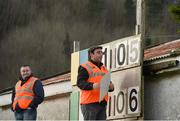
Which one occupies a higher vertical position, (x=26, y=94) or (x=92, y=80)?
(x=92, y=80)

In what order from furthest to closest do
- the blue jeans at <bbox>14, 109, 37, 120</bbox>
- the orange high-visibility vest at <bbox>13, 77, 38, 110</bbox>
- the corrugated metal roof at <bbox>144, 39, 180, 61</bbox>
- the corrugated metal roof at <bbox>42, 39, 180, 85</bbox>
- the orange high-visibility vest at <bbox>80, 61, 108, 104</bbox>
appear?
the corrugated metal roof at <bbox>42, 39, 180, 85</bbox>, the corrugated metal roof at <bbox>144, 39, 180, 61</bbox>, the orange high-visibility vest at <bbox>13, 77, 38, 110</bbox>, the blue jeans at <bbox>14, 109, 37, 120</bbox>, the orange high-visibility vest at <bbox>80, 61, 108, 104</bbox>

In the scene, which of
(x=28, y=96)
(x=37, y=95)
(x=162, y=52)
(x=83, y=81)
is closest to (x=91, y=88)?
(x=83, y=81)

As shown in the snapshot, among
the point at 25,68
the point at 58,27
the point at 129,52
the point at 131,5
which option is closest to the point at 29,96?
the point at 25,68

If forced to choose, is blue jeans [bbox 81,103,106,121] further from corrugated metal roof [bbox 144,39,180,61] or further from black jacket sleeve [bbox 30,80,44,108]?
corrugated metal roof [bbox 144,39,180,61]

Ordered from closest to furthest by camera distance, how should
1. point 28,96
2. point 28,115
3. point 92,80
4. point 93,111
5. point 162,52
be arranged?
point 93,111
point 92,80
point 28,115
point 28,96
point 162,52

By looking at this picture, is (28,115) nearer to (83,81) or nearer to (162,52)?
(83,81)

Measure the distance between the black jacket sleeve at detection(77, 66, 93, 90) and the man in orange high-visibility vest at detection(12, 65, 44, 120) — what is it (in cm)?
113

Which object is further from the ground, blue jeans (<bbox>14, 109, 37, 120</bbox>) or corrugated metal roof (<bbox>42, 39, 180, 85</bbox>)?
corrugated metal roof (<bbox>42, 39, 180, 85</bbox>)

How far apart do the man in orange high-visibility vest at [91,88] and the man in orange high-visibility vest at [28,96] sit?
1.11 m

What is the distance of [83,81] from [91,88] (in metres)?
0.17

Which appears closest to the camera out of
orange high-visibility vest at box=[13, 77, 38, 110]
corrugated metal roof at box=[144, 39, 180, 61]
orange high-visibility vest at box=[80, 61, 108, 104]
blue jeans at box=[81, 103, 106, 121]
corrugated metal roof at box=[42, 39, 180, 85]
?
blue jeans at box=[81, 103, 106, 121]

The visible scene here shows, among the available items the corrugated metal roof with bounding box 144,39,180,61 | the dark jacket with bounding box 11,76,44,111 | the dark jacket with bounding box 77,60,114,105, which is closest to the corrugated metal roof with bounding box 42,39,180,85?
the corrugated metal roof with bounding box 144,39,180,61

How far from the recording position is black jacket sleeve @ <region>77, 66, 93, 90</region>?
38.0 ft

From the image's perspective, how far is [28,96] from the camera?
12.7 meters
